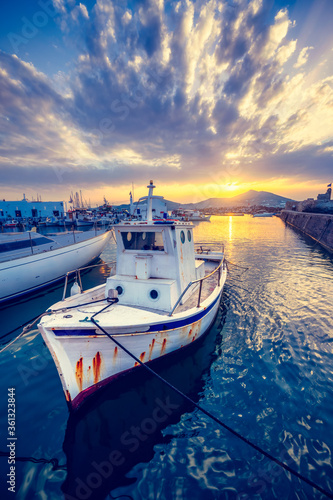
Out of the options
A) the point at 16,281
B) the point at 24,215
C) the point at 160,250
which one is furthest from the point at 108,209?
the point at 160,250

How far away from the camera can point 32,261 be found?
11812 mm

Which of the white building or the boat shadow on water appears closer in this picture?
the boat shadow on water

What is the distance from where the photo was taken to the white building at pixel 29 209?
58969mm

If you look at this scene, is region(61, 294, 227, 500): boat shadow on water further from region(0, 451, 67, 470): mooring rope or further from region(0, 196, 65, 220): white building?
region(0, 196, 65, 220): white building

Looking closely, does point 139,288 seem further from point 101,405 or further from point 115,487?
point 115,487

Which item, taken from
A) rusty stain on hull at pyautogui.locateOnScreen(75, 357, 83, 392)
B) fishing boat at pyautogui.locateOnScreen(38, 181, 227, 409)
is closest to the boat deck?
fishing boat at pyautogui.locateOnScreen(38, 181, 227, 409)

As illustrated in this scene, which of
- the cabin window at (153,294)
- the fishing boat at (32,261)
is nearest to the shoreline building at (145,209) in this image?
the cabin window at (153,294)

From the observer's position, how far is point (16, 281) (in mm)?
11031

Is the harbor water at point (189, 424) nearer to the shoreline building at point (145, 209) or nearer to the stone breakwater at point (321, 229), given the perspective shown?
the shoreline building at point (145, 209)

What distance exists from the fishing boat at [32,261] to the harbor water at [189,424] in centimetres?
430

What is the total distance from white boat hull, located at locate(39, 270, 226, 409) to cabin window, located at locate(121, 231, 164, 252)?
2381mm

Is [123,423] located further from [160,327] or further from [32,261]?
[32,261]

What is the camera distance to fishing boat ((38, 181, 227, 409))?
14.8 feet

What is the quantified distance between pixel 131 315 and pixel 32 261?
33.1 ft
